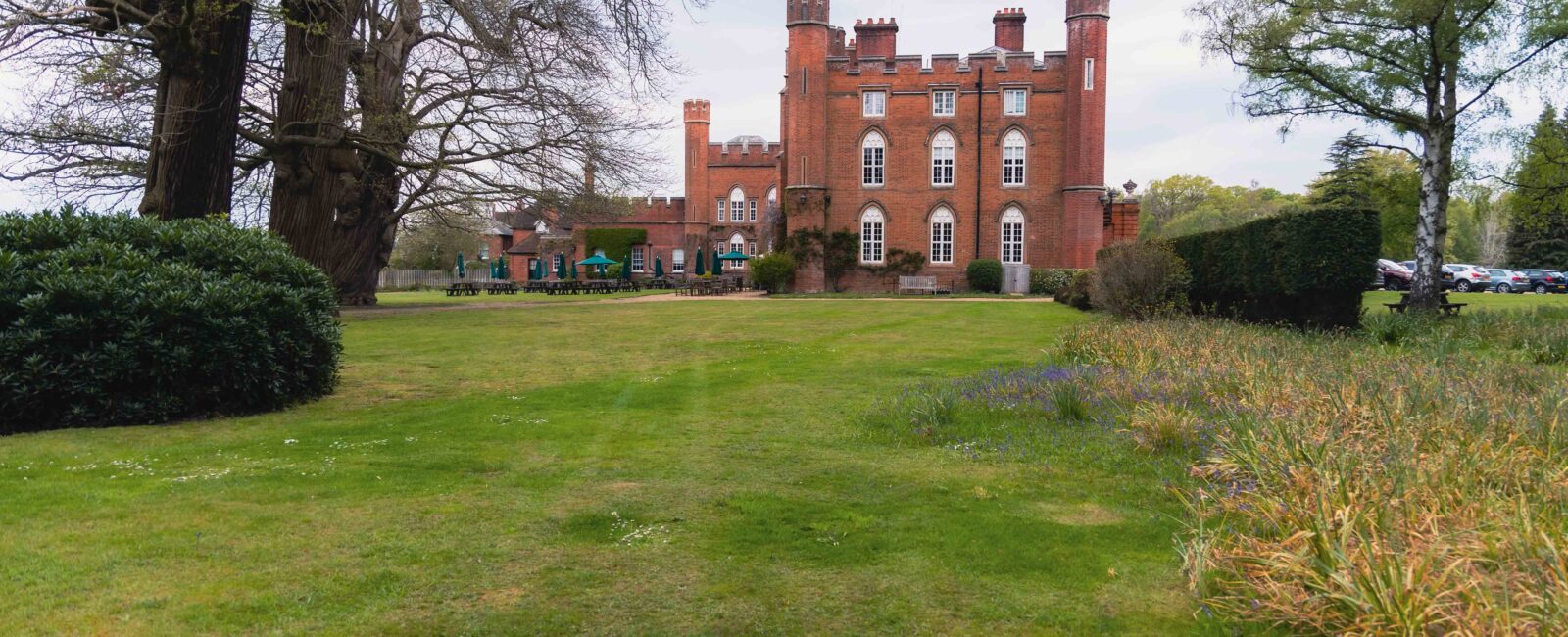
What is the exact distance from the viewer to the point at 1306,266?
14.5 metres

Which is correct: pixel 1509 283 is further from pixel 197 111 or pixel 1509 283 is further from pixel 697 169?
pixel 197 111

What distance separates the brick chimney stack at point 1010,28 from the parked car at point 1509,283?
25791mm

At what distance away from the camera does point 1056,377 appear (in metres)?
9.32

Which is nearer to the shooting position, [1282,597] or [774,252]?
[1282,597]

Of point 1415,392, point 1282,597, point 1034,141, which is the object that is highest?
point 1034,141

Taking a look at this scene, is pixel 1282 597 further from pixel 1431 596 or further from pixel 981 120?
pixel 981 120

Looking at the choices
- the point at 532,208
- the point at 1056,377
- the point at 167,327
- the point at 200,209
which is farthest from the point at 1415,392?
the point at 532,208

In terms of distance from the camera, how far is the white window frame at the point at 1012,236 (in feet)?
135

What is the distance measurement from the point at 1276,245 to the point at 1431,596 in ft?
45.1

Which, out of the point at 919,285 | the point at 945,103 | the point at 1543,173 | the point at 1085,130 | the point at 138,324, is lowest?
the point at 138,324

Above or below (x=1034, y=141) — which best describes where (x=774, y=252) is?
below

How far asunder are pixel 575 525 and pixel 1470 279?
51.6 m

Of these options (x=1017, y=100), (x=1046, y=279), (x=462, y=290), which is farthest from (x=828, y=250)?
(x=462, y=290)

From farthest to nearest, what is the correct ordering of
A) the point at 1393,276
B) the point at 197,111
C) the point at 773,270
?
the point at 1393,276
the point at 773,270
the point at 197,111
